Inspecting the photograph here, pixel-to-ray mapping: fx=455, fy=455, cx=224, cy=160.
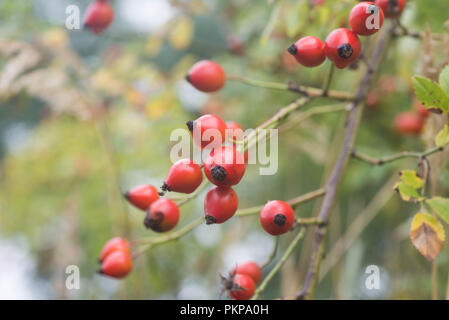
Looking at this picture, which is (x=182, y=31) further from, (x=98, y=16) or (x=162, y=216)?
(x=162, y=216)

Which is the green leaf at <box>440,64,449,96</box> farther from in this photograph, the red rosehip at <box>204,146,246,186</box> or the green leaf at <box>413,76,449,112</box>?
the red rosehip at <box>204,146,246,186</box>

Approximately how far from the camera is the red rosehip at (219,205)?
659mm

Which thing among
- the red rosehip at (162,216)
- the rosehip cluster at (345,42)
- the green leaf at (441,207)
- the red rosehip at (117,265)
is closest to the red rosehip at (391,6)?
the rosehip cluster at (345,42)

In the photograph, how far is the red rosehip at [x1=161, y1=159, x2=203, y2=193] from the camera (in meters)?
0.67

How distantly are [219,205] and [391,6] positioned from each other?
478 millimetres

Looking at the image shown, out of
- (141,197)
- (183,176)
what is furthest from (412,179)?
(141,197)

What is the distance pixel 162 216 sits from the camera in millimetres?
762

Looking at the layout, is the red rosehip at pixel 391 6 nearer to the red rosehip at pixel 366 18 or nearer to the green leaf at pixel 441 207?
the red rosehip at pixel 366 18

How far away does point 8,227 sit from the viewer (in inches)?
109

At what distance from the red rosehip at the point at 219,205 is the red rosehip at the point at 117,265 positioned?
31 cm

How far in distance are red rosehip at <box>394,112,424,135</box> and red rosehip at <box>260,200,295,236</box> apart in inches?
38.2
